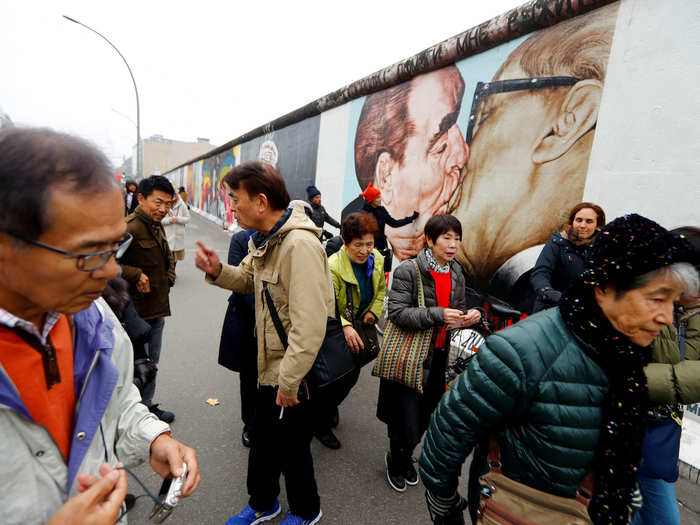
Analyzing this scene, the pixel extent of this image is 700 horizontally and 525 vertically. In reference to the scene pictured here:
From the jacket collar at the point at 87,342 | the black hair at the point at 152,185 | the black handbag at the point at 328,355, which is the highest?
the black hair at the point at 152,185

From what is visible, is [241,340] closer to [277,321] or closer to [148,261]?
[277,321]

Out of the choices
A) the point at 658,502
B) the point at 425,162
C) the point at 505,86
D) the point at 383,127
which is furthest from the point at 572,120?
the point at 383,127

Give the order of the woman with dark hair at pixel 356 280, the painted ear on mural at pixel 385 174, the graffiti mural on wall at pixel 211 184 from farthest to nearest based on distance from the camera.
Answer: the graffiti mural on wall at pixel 211 184 < the painted ear on mural at pixel 385 174 < the woman with dark hair at pixel 356 280

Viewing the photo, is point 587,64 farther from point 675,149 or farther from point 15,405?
point 15,405

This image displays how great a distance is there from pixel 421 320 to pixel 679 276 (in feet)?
4.39

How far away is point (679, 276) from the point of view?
3.86ft

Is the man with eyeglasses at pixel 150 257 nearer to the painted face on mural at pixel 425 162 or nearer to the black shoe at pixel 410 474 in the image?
the black shoe at pixel 410 474

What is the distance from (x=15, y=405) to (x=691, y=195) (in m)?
4.05

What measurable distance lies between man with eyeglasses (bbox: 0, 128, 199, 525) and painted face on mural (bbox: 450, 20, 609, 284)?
13.4ft

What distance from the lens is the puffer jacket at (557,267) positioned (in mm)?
3037

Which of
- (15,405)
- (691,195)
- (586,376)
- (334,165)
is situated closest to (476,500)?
(586,376)

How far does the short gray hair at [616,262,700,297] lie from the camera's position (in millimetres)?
1168

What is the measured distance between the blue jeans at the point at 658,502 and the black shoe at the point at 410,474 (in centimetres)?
133

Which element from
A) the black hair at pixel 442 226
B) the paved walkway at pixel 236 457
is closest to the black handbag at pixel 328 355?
the black hair at pixel 442 226
